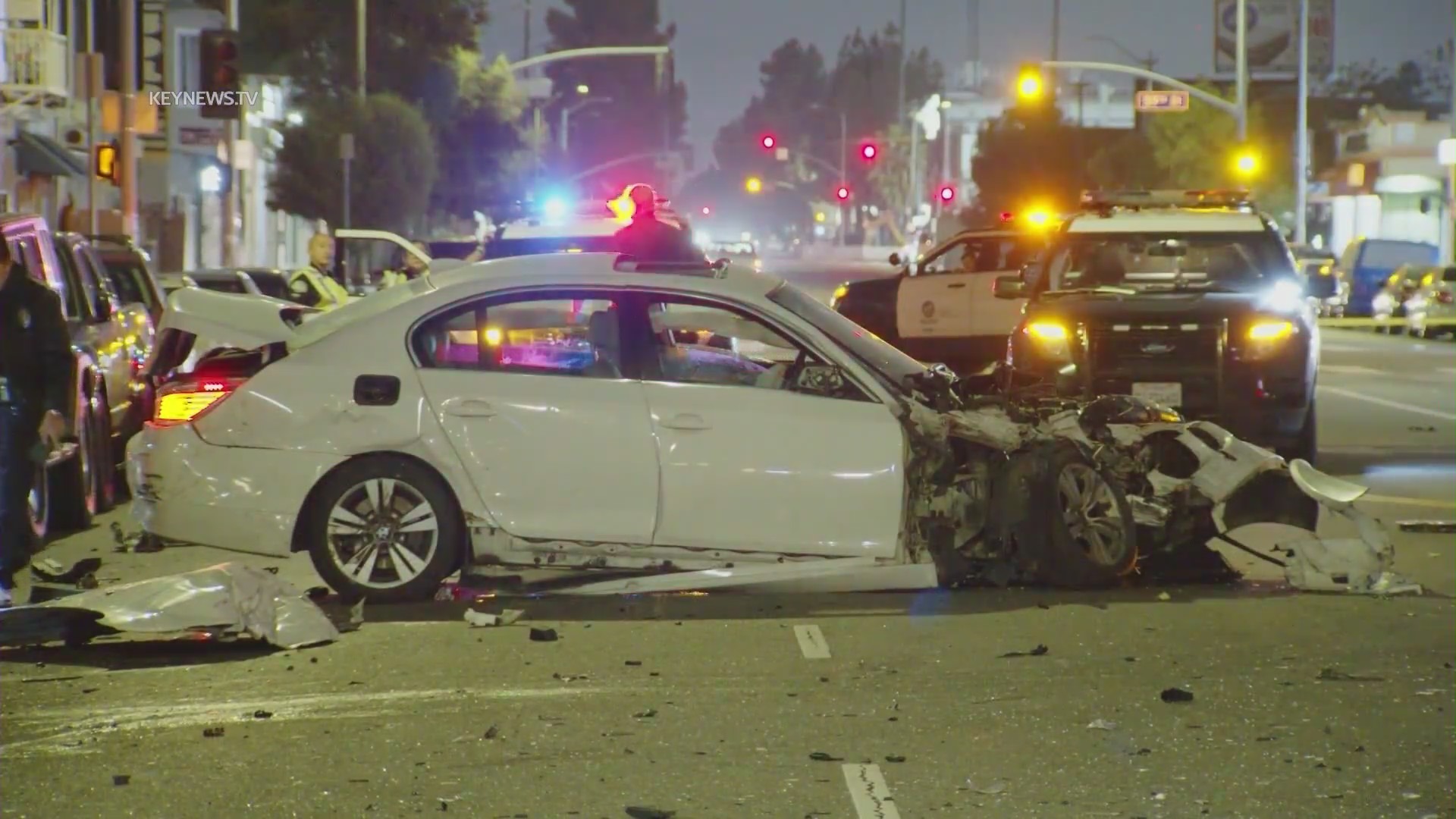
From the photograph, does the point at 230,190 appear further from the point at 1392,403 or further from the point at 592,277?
the point at 592,277

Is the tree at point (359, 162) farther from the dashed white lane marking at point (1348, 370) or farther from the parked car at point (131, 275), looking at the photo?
the parked car at point (131, 275)

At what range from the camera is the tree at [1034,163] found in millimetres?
78125

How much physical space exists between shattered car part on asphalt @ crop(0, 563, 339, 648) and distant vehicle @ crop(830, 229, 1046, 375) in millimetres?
14356

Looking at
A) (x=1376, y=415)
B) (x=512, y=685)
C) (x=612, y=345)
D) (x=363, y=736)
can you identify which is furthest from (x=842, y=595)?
(x=1376, y=415)

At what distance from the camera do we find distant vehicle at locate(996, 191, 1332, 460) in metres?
14.4

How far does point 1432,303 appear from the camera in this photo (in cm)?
3803

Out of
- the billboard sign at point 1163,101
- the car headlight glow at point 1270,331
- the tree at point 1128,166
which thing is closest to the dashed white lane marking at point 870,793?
the car headlight glow at point 1270,331

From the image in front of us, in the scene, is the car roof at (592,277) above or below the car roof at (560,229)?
below

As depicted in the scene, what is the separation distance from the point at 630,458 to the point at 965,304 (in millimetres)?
13827

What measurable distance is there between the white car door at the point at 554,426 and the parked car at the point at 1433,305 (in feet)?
102

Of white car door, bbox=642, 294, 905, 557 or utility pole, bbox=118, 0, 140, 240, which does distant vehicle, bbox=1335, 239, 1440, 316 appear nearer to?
utility pole, bbox=118, 0, 140, 240

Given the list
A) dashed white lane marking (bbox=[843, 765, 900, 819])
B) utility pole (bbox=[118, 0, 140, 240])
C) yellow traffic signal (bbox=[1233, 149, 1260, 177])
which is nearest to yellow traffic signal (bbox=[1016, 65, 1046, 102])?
yellow traffic signal (bbox=[1233, 149, 1260, 177])

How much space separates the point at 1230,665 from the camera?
26.9 feet

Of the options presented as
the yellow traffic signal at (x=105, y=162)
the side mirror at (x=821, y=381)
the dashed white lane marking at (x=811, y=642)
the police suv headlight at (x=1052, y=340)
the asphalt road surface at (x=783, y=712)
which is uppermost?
the yellow traffic signal at (x=105, y=162)
